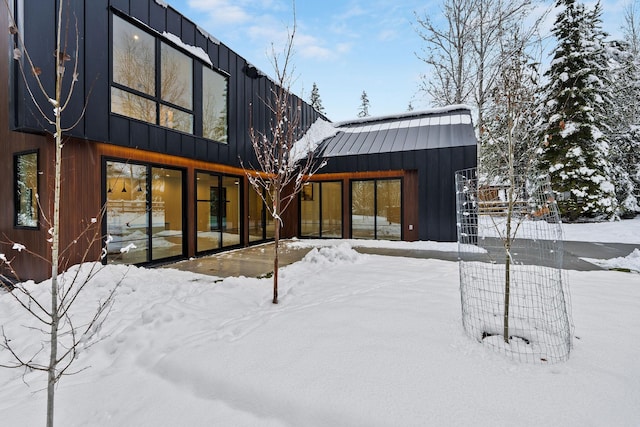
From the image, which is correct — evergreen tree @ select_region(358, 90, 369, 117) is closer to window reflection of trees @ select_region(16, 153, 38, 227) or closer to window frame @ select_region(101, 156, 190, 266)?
window frame @ select_region(101, 156, 190, 266)

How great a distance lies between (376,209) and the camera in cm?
1009

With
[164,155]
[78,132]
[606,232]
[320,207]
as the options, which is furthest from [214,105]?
[606,232]

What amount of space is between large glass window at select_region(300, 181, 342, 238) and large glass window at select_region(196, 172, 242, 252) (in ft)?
9.64

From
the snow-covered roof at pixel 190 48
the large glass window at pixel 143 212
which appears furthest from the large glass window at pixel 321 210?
the snow-covered roof at pixel 190 48

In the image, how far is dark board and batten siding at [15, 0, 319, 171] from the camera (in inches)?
177

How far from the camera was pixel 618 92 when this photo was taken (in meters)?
14.8

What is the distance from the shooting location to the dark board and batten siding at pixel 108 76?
4504 mm

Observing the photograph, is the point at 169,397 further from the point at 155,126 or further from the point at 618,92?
the point at 618,92

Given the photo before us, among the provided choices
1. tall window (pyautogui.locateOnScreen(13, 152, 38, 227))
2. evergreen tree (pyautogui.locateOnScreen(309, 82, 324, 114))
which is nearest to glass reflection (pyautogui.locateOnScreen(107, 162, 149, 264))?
tall window (pyautogui.locateOnScreen(13, 152, 38, 227))

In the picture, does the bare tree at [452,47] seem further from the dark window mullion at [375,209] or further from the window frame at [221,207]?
the window frame at [221,207]

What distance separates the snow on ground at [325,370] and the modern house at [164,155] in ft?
3.84

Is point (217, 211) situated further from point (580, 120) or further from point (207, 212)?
point (580, 120)

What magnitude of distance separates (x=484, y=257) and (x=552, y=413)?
231 inches

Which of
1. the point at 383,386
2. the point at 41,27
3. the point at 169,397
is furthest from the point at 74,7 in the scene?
the point at 383,386
